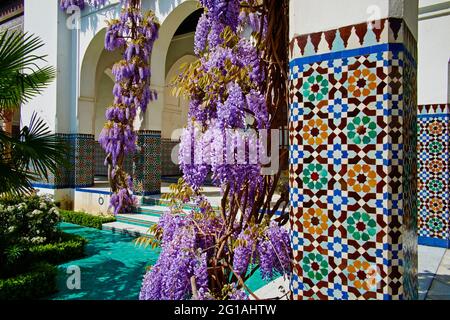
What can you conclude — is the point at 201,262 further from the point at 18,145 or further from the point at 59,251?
the point at 59,251

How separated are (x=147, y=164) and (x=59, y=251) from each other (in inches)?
106

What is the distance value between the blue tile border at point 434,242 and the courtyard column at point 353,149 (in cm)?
276

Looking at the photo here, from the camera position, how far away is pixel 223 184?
5.43 ft

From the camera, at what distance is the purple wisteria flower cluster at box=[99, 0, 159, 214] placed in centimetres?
650

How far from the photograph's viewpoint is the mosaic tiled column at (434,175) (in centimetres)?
368

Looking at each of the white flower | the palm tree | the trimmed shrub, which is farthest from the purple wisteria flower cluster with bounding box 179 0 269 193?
the white flower

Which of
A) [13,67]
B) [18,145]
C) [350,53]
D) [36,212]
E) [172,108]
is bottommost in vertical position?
[36,212]

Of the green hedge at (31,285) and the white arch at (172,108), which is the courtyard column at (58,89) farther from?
the green hedge at (31,285)

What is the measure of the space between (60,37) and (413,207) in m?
8.51

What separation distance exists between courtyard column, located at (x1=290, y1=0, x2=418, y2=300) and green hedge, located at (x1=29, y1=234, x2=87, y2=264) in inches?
155

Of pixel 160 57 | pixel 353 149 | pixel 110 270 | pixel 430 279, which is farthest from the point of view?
pixel 160 57

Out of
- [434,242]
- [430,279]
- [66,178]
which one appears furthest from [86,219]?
[430,279]

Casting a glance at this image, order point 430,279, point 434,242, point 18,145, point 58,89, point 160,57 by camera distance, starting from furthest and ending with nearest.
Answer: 1. point 58,89
2. point 160,57
3. point 434,242
4. point 18,145
5. point 430,279
